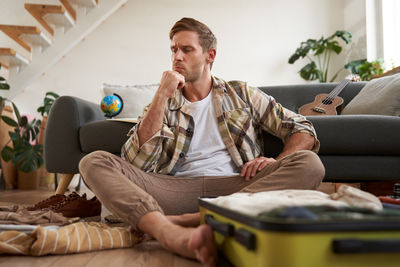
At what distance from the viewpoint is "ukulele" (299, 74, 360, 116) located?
86.6 inches

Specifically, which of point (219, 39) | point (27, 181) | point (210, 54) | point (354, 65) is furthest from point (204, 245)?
point (219, 39)

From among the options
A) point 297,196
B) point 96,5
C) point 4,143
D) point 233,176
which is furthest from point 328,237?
point 96,5

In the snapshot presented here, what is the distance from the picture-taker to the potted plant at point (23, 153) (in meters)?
3.28

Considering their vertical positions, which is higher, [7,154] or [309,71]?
[309,71]

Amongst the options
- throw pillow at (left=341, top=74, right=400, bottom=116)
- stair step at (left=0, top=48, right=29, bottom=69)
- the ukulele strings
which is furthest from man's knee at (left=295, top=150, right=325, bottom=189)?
stair step at (left=0, top=48, right=29, bottom=69)

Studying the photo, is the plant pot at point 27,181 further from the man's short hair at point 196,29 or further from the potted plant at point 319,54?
the potted plant at point 319,54

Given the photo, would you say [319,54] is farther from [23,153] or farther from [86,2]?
[23,153]

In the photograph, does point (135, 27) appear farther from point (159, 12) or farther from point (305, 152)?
point (305, 152)

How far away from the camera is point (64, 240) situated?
1.06 metres

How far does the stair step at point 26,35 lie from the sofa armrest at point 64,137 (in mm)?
1720

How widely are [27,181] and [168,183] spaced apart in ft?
8.68

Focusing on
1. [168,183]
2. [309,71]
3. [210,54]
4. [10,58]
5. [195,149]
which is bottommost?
[168,183]

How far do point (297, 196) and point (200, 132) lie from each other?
0.61 metres

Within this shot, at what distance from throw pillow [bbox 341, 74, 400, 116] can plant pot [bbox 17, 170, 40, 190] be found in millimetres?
2752
